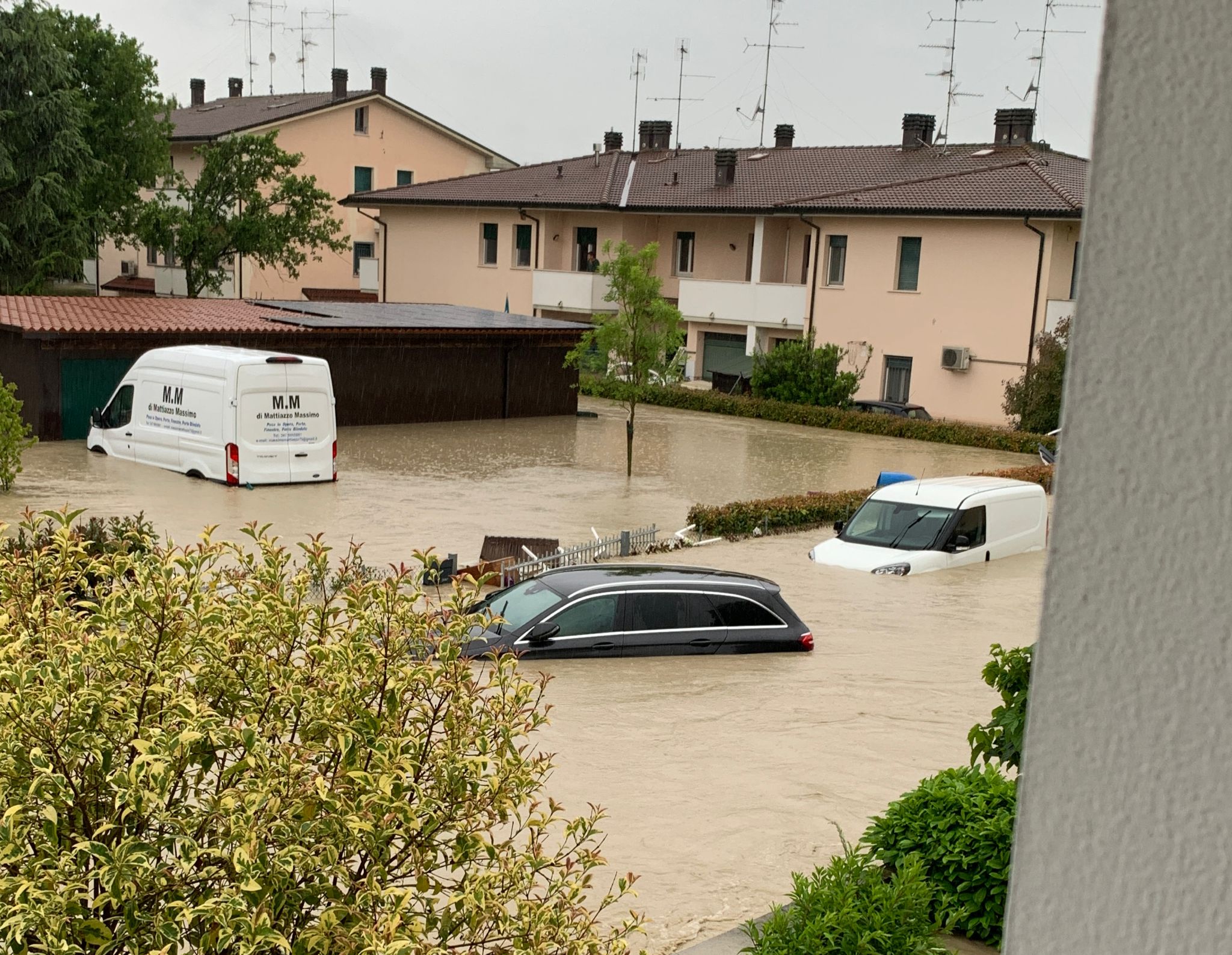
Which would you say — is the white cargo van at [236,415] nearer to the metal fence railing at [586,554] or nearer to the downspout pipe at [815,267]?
the metal fence railing at [586,554]

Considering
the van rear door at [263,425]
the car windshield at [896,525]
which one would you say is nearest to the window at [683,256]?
the van rear door at [263,425]

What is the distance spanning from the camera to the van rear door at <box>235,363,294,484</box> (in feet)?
79.4

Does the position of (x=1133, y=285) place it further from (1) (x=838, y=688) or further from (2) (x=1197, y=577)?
(1) (x=838, y=688)

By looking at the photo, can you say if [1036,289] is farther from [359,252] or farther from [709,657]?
[359,252]

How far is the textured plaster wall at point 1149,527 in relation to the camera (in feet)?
3.29

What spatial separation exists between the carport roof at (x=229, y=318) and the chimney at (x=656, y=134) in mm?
15253

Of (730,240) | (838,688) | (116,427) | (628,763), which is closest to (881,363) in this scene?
(730,240)

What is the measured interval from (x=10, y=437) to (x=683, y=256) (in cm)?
3042

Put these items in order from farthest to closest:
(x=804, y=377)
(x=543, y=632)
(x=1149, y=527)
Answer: (x=804, y=377)
(x=543, y=632)
(x=1149, y=527)

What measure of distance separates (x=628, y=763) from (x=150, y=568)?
24.1ft

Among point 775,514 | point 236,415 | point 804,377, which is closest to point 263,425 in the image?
point 236,415

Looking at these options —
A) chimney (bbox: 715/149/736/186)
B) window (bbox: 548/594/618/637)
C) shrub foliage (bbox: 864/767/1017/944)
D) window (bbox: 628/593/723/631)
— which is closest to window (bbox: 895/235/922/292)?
chimney (bbox: 715/149/736/186)

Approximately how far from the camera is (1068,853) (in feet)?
3.52

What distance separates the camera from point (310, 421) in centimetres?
2516
